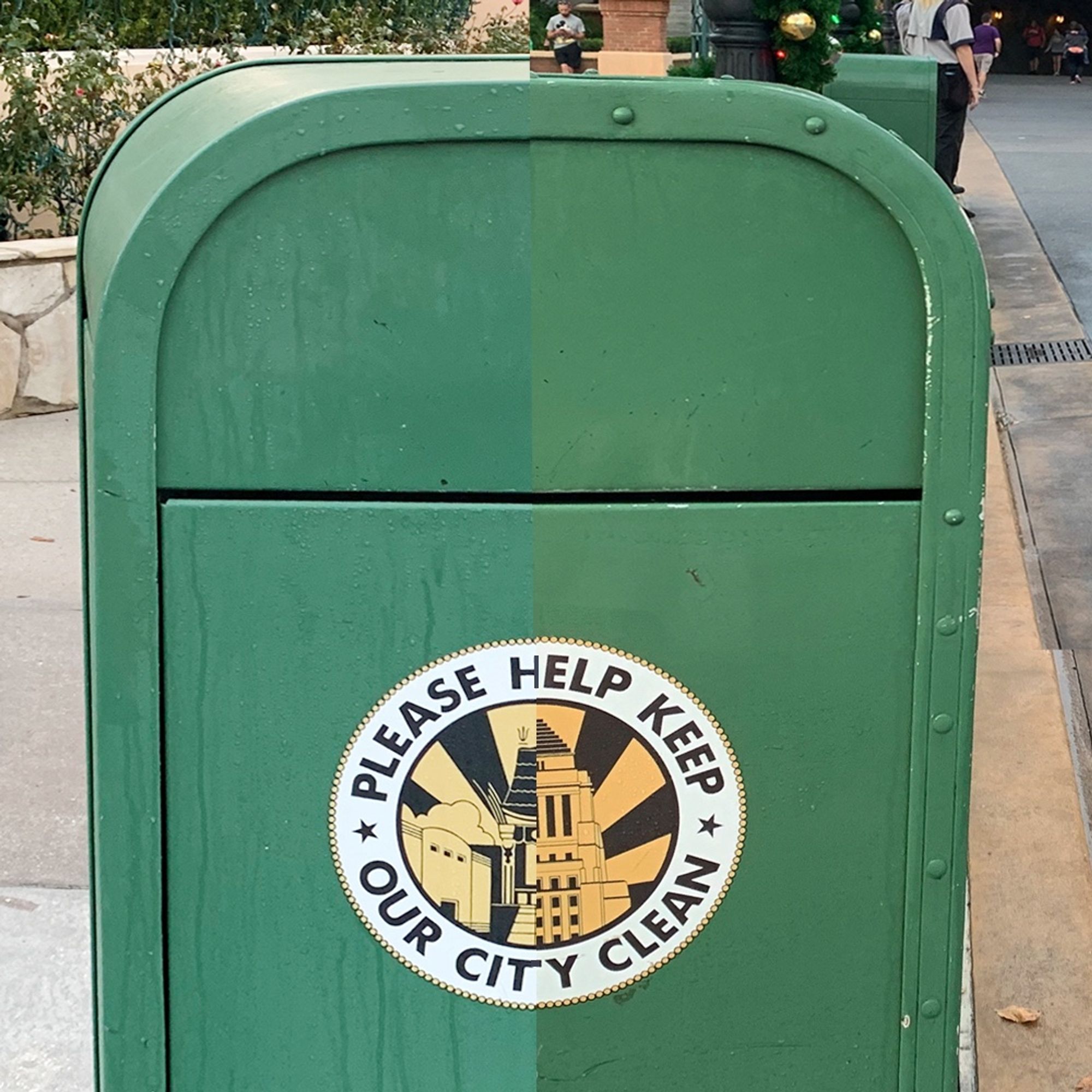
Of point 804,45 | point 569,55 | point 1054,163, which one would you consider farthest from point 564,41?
point 804,45

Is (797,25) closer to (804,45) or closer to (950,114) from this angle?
(804,45)

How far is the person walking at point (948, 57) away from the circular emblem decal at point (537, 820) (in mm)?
9396

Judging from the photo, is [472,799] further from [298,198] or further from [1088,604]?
[1088,604]

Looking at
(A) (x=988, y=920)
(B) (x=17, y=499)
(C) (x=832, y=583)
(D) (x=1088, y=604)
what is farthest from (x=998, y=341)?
(C) (x=832, y=583)

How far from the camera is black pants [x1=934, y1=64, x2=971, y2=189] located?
10672mm

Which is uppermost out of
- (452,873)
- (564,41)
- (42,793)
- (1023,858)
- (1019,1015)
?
(564,41)

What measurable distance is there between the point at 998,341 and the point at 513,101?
25.4ft

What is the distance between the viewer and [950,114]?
35.7 feet

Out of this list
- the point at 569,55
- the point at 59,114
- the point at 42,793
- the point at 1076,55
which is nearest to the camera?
the point at 42,793

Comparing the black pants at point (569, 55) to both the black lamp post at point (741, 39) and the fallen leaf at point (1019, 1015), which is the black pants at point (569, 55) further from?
the fallen leaf at point (1019, 1015)

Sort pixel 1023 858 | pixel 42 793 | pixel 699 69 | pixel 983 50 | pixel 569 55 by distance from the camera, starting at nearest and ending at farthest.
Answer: pixel 1023 858 < pixel 42 793 < pixel 699 69 < pixel 569 55 < pixel 983 50

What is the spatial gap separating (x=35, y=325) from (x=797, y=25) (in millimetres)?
3622

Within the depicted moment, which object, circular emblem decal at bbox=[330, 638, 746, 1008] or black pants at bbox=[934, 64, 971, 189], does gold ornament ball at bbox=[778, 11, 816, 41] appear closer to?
circular emblem decal at bbox=[330, 638, 746, 1008]

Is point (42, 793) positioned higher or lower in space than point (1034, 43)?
lower
